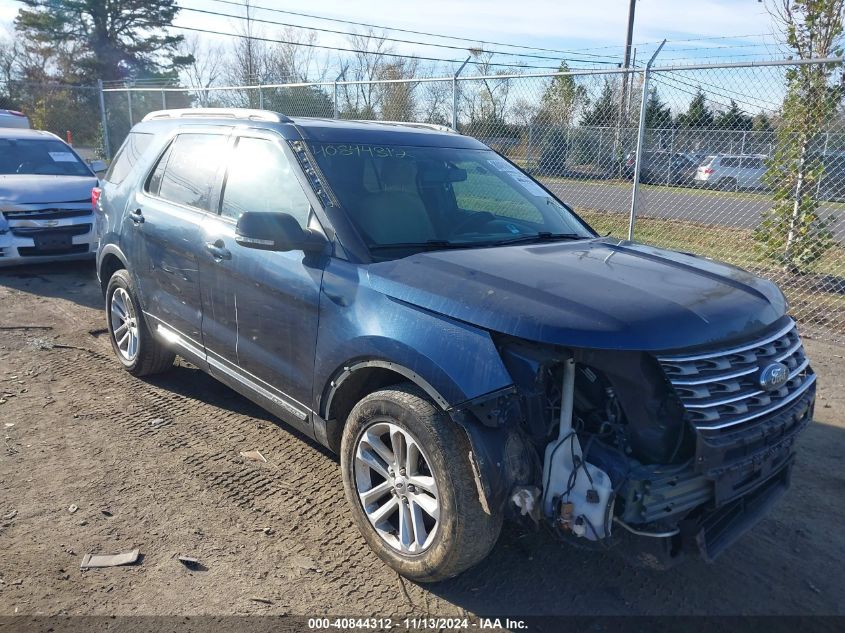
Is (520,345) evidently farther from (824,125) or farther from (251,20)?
(251,20)

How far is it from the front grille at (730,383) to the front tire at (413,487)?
0.84 metres

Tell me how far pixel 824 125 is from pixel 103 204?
24.8 ft

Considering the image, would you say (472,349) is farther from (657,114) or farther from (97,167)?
(97,167)

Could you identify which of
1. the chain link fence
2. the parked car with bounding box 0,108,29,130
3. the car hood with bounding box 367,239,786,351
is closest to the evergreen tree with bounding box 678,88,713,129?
the chain link fence

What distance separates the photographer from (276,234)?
10.7ft

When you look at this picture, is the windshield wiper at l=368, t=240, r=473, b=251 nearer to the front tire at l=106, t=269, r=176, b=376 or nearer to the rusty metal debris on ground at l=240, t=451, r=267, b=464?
the rusty metal debris on ground at l=240, t=451, r=267, b=464

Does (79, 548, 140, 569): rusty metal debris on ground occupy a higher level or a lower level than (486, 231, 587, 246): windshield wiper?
lower

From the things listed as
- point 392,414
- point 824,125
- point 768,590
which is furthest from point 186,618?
point 824,125

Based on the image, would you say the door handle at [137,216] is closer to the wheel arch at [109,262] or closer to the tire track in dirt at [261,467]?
the wheel arch at [109,262]

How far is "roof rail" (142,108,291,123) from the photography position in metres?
3.98

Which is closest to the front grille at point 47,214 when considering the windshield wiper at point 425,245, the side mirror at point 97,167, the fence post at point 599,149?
the side mirror at point 97,167

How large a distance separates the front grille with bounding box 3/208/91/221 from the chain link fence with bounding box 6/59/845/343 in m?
4.16

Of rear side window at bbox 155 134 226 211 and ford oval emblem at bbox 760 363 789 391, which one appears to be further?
rear side window at bbox 155 134 226 211

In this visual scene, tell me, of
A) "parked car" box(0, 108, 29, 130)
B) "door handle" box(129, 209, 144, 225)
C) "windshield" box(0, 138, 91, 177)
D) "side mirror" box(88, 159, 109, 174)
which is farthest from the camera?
"parked car" box(0, 108, 29, 130)
